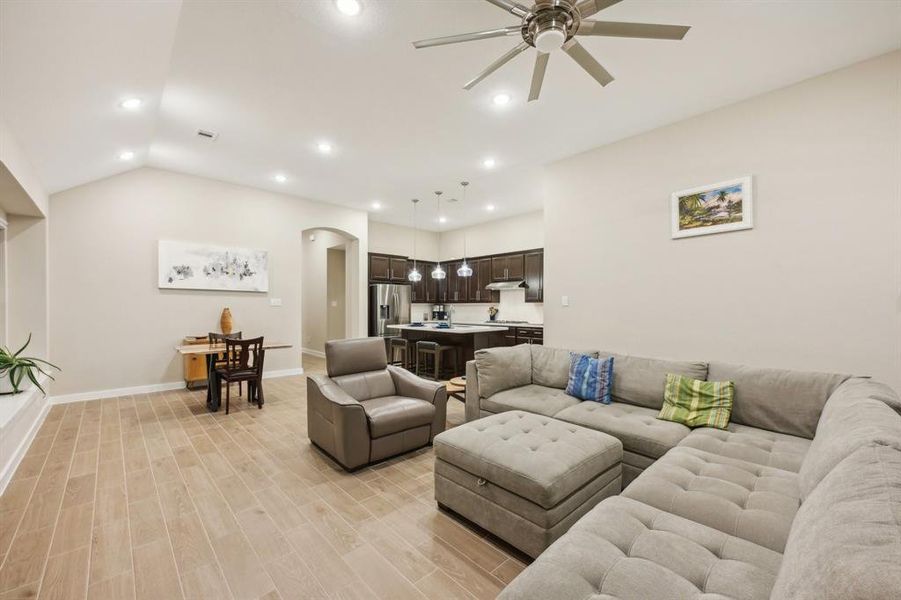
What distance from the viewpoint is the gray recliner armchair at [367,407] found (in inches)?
109

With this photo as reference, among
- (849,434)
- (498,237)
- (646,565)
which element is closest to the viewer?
(646,565)

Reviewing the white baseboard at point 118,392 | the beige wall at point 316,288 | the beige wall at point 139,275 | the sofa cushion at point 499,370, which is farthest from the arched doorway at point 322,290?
the sofa cushion at point 499,370

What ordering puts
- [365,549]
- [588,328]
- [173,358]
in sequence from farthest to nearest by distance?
[173,358] < [588,328] < [365,549]

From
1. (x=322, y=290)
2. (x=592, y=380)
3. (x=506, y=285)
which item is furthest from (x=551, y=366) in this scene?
(x=322, y=290)

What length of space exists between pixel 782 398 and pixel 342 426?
3.05 metres

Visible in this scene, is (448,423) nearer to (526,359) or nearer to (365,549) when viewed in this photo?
(526,359)

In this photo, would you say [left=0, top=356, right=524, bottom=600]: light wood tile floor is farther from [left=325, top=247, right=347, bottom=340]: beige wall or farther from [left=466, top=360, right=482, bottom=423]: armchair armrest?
[left=325, top=247, right=347, bottom=340]: beige wall

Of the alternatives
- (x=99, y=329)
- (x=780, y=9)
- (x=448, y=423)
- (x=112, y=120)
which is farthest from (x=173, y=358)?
(x=780, y=9)

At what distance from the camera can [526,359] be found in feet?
12.2

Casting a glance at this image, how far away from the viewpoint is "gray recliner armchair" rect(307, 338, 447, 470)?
277 cm

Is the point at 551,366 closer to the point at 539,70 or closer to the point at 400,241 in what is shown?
the point at 539,70

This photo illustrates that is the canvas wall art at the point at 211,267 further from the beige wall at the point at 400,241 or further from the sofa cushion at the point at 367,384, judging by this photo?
the sofa cushion at the point at 367,384

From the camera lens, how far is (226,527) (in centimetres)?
212

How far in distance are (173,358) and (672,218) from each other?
6.52 metres
